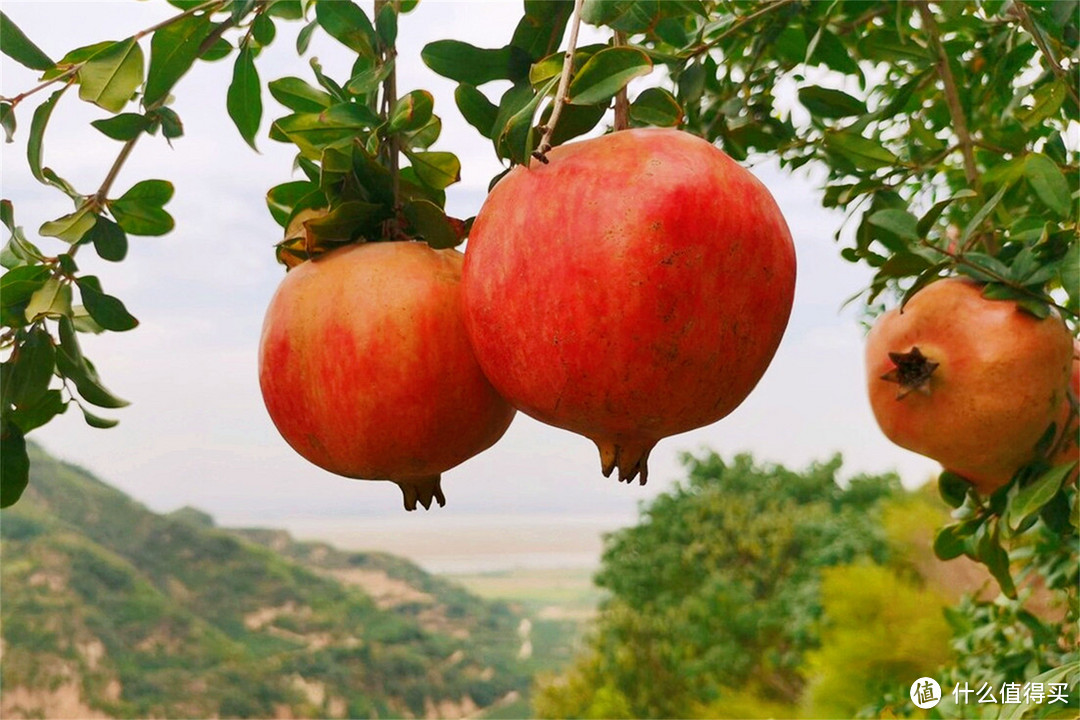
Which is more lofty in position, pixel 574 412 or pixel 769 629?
pixel 574 412

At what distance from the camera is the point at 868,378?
0.82m

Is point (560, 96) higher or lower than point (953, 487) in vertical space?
higher

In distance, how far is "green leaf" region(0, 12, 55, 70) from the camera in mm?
641

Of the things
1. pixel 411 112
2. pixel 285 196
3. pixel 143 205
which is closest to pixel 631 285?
pixel 411 112

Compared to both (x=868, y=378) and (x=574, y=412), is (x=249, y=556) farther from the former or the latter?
(x=574, y=412)

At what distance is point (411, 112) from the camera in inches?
22.1

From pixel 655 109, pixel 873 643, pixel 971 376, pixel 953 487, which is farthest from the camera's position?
pixel 873 643

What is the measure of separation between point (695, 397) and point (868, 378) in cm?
42

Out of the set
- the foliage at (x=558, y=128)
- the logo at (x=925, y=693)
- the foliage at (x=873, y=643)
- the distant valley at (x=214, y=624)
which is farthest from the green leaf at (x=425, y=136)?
the distant valley at (x=214, y=624)

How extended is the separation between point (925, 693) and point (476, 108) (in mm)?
893

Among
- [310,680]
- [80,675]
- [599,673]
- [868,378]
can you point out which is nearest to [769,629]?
[599,673]

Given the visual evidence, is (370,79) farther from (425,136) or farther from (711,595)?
(711,595)

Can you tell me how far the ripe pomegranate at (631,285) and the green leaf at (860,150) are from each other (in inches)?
13.0

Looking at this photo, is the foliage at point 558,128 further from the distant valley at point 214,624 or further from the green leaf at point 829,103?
the distant valley at point 214,624
